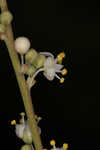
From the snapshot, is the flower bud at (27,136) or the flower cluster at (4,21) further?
the flower bud at (27,136)

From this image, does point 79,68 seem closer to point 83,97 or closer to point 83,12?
point 83,97

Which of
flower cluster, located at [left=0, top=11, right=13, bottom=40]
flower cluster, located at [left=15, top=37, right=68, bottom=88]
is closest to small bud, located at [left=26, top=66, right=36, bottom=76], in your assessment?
flower cluster, located at [left=15, top=37, right=68, bottom=88]

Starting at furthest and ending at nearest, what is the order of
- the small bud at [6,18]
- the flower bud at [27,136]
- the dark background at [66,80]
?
1. the dark background at [66,80]
2. the flower bud at [27,136]
3. the small bud at [6,18]

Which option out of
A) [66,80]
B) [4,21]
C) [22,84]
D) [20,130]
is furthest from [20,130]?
[66,80]

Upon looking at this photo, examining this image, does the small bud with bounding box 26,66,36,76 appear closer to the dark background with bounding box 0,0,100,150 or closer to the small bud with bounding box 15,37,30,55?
the small bud with bounding box 15,37,30,55

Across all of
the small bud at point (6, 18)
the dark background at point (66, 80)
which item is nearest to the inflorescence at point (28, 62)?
the small bud at point (6, 18)

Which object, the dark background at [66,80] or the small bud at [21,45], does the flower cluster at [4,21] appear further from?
the dark background at [66,80]

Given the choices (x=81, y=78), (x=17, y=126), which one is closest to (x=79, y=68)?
(x=81, y=78)

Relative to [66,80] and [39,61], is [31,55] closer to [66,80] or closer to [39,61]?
[39,61]
